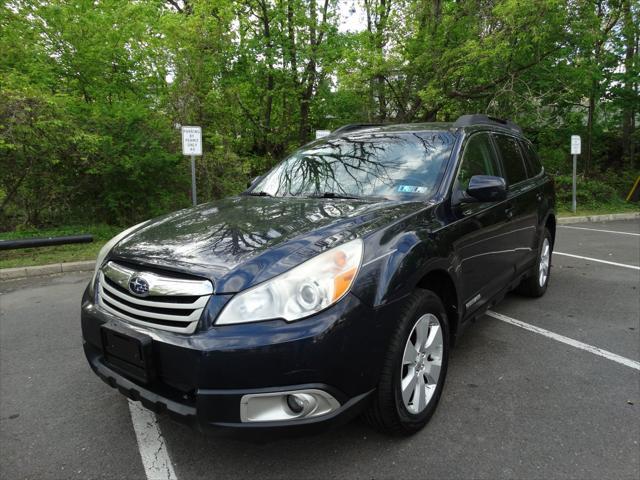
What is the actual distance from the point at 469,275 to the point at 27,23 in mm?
10691

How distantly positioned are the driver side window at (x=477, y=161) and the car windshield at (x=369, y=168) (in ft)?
0.50

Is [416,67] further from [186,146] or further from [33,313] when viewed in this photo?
[33,313]

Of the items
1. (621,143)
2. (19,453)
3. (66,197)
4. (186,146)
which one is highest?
(621,143)

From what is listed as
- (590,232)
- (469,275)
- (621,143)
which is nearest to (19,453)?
(469,275)

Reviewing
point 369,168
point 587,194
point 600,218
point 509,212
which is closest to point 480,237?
point 509,212

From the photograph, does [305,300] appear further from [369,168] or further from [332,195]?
[369,168]

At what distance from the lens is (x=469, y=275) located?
288 centimetres

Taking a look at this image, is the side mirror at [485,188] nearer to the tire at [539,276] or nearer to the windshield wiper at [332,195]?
the windshield wiper at [332,195]

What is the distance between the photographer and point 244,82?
42.2 feet

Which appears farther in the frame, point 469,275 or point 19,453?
point 469,275

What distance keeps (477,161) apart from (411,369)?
1750mm

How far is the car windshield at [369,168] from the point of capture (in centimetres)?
285

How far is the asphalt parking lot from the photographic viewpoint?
210 centimetres

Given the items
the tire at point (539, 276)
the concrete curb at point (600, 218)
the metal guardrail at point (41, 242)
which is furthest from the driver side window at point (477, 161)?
the concrete curb at point (600, 218)
